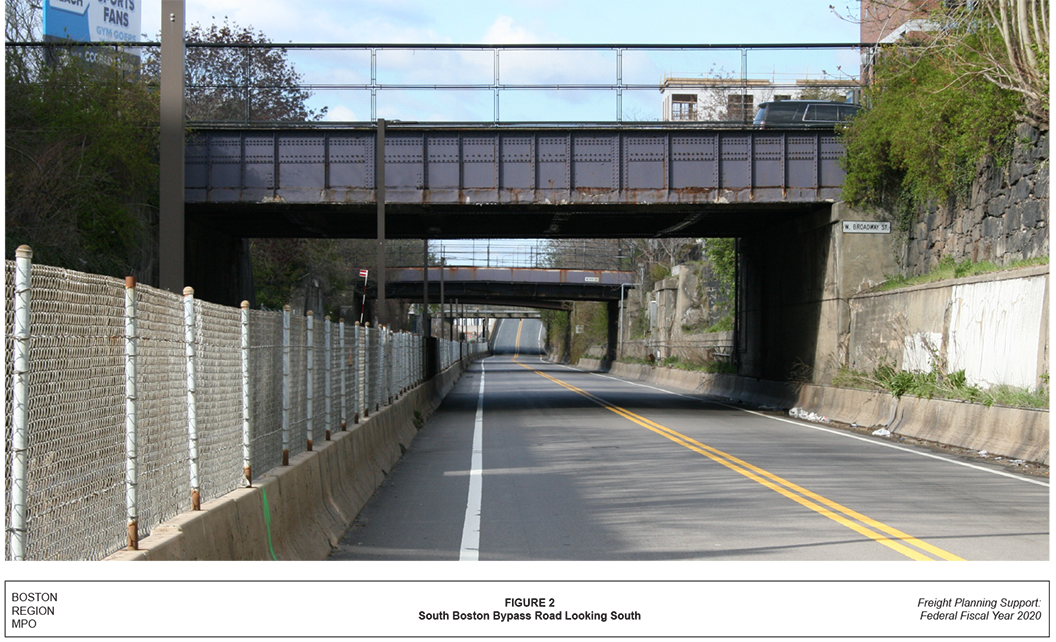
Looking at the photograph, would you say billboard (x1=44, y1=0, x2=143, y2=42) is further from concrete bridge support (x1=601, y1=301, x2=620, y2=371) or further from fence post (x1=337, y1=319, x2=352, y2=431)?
concrete bridge support (x1=601, y1=301, x2=620, y2=371)

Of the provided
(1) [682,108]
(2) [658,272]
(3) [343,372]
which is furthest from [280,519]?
(1) [682,108]

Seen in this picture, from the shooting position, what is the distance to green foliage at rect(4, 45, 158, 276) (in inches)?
1046

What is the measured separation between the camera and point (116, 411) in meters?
5.27

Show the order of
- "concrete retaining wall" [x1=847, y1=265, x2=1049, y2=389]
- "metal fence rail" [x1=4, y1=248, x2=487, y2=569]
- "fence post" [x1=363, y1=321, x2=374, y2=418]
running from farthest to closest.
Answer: "concrete retaining wall" [x1=847, y1=265, x2=1049, y2=389] < "fence post" [x1=363, y1=321, x2=374, y2=418] < "metal fence rail" [x1=4, y1=248, x2=487, y2=569]

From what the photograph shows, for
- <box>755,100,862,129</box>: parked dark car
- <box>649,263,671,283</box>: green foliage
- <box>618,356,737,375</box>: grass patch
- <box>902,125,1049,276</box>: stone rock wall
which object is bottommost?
<box>618,356,737,375</box>: grass patch

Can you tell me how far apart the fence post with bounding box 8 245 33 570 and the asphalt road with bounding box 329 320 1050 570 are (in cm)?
415

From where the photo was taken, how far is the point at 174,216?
10320 millimetres

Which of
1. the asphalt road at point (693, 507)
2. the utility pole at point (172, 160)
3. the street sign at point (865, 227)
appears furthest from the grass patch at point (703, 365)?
the utility pole at point (172, 160)

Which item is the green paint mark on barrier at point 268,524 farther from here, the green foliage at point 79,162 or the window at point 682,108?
the window at point 682,108

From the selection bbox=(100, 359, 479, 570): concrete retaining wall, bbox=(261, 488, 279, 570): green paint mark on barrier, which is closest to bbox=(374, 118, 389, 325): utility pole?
bbox=(100, 359, 479, 570): concrete retaining wall

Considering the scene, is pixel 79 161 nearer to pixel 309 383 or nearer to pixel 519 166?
pixel 519 166

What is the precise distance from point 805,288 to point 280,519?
984 inches

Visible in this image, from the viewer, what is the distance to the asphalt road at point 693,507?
832cm

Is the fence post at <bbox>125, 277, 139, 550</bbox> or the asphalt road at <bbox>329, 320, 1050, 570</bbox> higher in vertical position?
the fence post at <bbox>125, 277, 139, 550</bbox>
